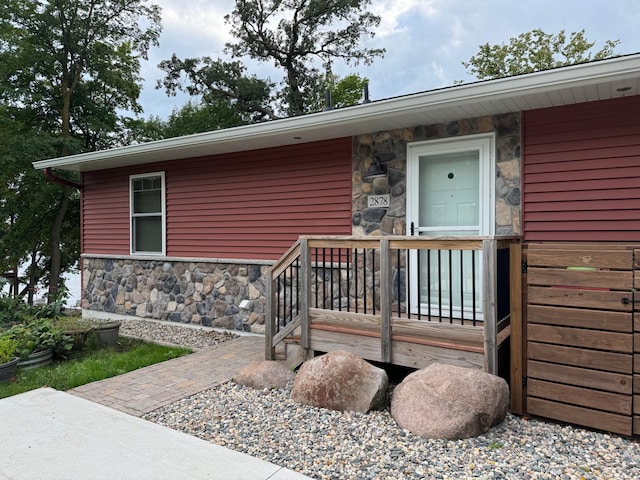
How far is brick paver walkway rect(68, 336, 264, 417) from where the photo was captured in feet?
11.2

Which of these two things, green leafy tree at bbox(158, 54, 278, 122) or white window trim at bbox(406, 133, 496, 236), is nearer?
white window trim at bbox(406, 133, 496, 236)

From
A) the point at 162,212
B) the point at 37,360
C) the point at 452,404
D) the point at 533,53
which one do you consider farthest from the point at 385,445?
the point at 533,53

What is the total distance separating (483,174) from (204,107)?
48.6 feet

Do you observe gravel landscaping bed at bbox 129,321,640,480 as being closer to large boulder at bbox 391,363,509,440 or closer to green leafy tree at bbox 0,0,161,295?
large boulder at bbox 391,363,509,440

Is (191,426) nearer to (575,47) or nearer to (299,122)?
(299,122)

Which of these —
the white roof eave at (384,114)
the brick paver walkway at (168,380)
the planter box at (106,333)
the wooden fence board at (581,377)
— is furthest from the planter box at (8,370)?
the wooden fence board at (581,377)

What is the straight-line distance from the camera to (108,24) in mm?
12359

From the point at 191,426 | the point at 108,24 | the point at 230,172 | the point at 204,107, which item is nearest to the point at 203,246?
the point at 230,172

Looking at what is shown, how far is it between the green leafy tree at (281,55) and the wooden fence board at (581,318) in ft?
42.2

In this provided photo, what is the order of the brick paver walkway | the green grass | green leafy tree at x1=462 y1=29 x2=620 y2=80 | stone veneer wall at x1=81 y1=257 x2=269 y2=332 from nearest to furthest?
1. the brick paver walkway
2. the green grass
3. stone veneer wall at x1=81 y1=257 x2=269 y2=332
4. green leafy tree at x1=462 y1=29 x2=620 y2=80

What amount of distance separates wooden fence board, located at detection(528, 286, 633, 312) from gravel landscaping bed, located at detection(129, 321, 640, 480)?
0.79 meters

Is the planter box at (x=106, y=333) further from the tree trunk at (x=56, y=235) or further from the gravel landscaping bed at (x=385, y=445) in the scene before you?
the tree trunk at (x=56, y=235)

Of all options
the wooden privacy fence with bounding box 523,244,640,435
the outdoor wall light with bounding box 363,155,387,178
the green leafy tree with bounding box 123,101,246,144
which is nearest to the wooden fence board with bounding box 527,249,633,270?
the wooden privacy fence with bounding box 523,244,640,435

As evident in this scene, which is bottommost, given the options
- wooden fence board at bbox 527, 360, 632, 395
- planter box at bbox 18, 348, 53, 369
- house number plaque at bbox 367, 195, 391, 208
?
planter box at bbox 18, 348, 53, 369
